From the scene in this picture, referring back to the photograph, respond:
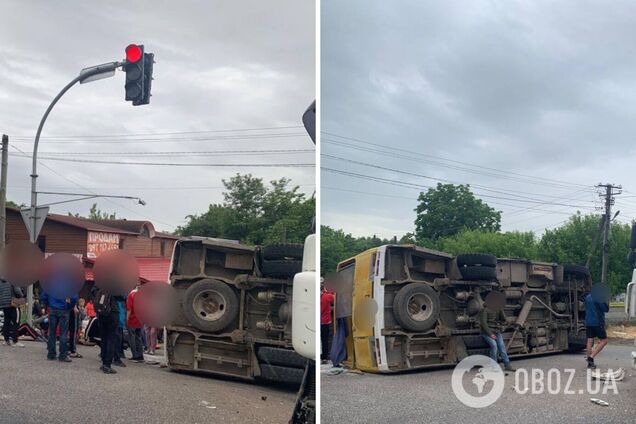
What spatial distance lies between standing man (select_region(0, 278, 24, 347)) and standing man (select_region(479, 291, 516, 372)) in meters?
1.33

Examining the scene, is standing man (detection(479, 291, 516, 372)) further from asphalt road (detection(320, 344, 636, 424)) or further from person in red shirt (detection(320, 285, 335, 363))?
person in red shirt (detection(320, 285, 335, 363))

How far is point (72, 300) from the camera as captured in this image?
1.47 meters

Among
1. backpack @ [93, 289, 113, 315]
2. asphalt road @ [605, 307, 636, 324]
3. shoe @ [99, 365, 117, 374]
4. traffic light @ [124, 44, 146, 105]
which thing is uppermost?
traffic light @ [124, 44, 146, 105]

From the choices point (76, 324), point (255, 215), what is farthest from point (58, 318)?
point (255, 215)

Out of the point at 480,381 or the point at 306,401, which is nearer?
the point at 306,401

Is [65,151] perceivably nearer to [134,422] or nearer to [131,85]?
[131,85]

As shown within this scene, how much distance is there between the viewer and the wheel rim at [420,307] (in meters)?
1.64

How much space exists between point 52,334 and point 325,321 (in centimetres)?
77

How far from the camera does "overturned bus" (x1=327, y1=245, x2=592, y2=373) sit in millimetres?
1508

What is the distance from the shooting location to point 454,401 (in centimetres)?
152

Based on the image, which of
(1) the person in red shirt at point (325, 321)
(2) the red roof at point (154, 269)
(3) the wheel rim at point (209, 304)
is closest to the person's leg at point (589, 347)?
(1) the person in red shirt at point (325, 321)

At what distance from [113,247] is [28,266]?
25 cm

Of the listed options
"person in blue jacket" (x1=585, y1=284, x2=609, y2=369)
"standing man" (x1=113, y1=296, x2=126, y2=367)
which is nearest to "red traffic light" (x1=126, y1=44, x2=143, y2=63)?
"standing man" (x1=113, y1=296, x2=126, y2=367)

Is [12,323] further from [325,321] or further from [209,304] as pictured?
[325,321]
